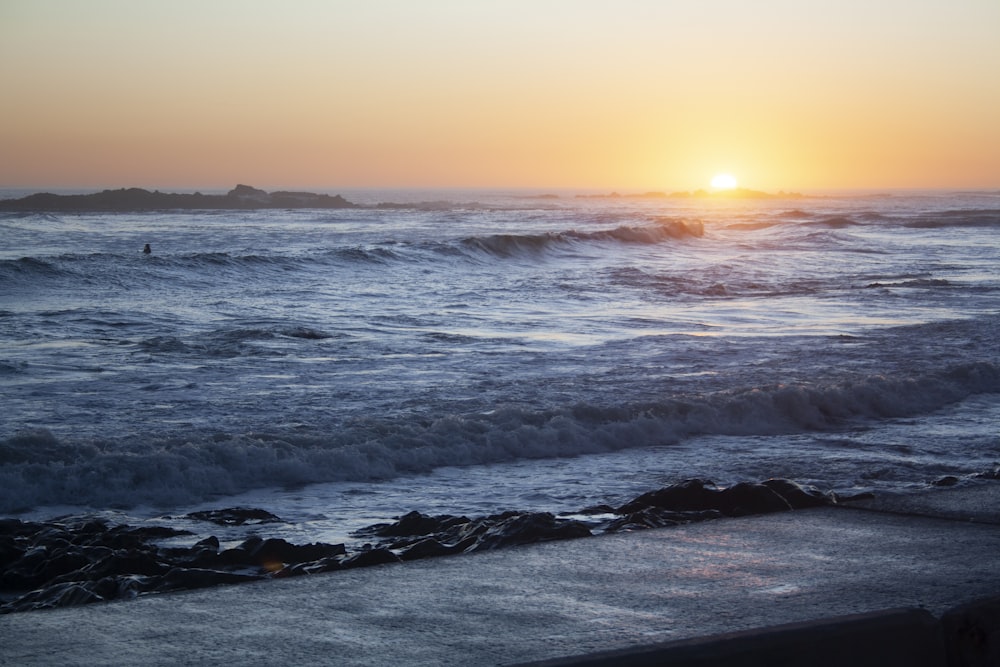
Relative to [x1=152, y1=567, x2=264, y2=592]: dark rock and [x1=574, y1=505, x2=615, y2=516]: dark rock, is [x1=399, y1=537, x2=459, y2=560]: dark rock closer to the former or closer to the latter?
[x1=152, y1=567, x2=264, y2=592]: dark rock

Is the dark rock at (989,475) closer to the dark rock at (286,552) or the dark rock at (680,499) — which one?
the dark rock at (680,499)

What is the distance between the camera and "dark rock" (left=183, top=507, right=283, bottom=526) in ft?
22.0

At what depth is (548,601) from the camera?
409 cm

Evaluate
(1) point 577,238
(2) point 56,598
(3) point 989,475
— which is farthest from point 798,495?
(1) point 577,238

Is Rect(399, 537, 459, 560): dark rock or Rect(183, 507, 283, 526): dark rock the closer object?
Rect(399, 537, 459, 560): dark rock

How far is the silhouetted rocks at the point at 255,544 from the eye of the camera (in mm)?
4965

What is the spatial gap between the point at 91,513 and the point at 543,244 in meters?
34.5

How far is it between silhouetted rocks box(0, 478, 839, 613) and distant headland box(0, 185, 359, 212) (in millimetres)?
67514

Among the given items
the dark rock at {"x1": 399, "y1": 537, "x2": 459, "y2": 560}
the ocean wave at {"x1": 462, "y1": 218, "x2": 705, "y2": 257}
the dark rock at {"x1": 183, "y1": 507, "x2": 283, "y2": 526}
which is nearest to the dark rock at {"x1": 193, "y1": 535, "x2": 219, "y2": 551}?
the dark rock at {"x1": 183, "y1": 507, "x2": 283, "y2": 526}

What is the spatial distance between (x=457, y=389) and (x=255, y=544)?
18.9 feet

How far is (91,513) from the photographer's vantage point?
7.04 meters

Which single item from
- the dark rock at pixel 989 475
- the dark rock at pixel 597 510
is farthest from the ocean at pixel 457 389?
the dark rock at pixel 989 475

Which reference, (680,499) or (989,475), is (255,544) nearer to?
(680,499)

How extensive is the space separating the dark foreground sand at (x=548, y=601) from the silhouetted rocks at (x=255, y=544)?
664 mm
